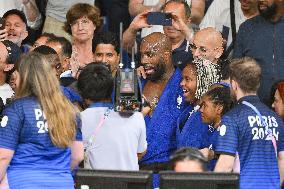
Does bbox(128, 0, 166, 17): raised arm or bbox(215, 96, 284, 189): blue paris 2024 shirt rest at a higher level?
bbox(128, 0, 166, 17): raised arm

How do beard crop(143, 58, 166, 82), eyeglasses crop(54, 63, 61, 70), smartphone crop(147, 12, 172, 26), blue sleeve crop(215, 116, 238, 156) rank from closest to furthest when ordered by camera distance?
blue sleeve crop(215, 116, 238, 156)
eyeglasses crop(54, 63, 61, 70)
beard crop(143, 58, 166, 82)
smartphone crop(147, 12, 172, 26)

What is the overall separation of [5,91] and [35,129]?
7.63 ft

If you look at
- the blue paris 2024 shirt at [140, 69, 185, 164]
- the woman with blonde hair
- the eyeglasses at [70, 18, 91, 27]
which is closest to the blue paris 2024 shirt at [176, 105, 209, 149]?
the blue paris 2024 shirt at [140, 69, 185, 164]

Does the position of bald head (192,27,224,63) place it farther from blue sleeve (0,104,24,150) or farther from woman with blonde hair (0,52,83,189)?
blue sleeve (0,104,24,150)

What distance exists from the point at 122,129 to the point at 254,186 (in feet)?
3.76

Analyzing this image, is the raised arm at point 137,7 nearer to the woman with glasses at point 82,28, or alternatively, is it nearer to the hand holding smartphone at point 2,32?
the woman with glasses at point 82,28

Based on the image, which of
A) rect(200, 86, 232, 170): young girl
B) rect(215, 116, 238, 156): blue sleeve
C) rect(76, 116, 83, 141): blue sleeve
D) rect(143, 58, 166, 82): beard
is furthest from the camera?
rect(143, 58, 166, 82): beard

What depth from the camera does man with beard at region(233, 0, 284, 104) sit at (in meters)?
9.64

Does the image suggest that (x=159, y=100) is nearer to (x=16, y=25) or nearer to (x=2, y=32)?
(x=2, y=32)

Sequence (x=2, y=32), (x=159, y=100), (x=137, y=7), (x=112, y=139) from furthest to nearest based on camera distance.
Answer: (x=137, y=7), (x=2, y=32), (x=159, y=100), (x=112, y=139)

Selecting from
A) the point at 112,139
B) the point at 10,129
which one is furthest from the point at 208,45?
the point at 10,129

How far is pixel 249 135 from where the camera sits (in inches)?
301

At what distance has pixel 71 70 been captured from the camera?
9.60m

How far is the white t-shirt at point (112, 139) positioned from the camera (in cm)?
773
